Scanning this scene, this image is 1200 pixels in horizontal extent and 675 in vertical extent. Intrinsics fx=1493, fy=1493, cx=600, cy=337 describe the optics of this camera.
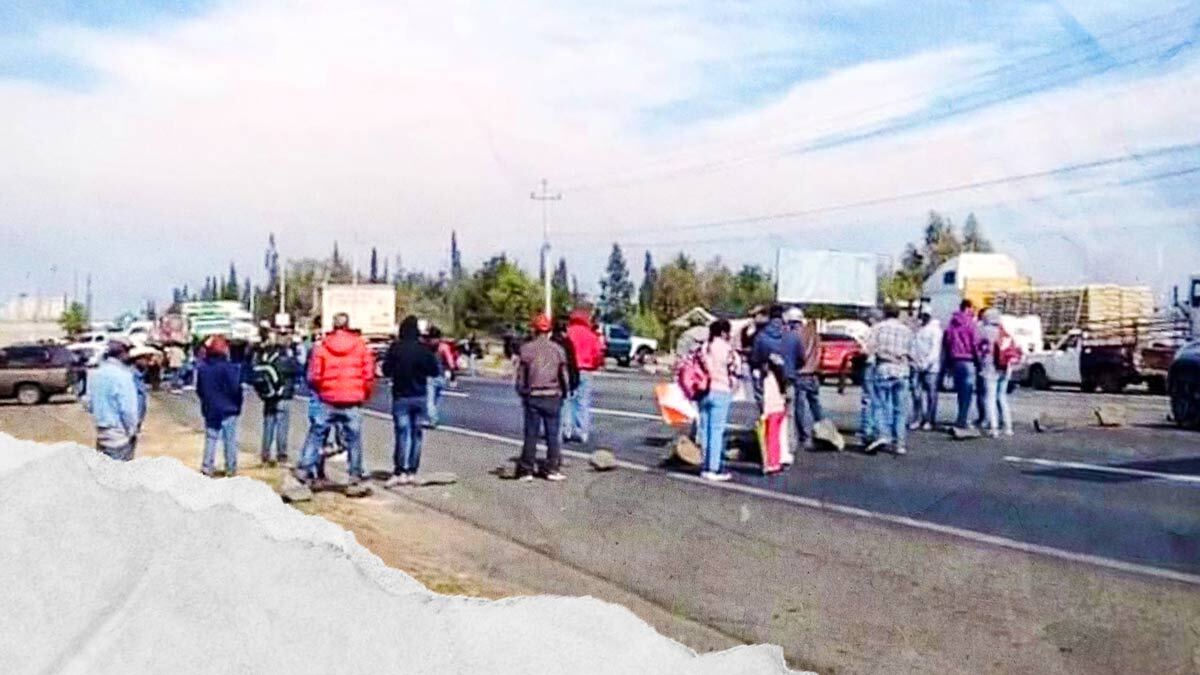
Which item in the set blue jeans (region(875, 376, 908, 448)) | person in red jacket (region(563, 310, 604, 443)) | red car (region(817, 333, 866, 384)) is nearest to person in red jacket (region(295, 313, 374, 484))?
person in red jacket (region(563, 310, 604, 443))

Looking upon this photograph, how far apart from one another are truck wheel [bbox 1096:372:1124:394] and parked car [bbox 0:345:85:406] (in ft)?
16.4

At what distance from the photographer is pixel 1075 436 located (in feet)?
35.5

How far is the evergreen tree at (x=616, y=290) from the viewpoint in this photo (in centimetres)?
633

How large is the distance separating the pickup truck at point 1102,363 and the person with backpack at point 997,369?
14 cm

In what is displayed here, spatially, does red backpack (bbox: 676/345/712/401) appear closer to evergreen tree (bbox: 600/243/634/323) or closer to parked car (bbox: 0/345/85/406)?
evergreen tree (bbox: 600/243/634/323)

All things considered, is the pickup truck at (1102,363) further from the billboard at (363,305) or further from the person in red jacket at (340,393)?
the person in red jacket at (340,393)

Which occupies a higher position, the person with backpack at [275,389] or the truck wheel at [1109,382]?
the truck wheel at [1109,382]

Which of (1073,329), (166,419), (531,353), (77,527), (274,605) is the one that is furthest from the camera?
(531,353)

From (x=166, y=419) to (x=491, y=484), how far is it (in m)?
1.84

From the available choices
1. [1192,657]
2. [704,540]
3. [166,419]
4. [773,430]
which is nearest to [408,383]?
[166,419]

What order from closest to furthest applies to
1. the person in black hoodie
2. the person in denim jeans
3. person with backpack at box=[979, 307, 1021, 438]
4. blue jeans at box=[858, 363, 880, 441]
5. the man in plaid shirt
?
person with backpack at box=[979, 307, 1021, 438], the person in black hoodie, the person in denim jeans, the man in plaid shirt, blue jeans at box=[858, 363, 880, 441]

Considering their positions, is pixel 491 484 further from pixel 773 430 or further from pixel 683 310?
pixel 773 430

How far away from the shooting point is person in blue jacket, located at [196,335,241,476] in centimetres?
761

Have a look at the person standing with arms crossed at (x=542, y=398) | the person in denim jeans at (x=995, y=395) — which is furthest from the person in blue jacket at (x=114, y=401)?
the person in denim jeans at (x=995, y=395)
